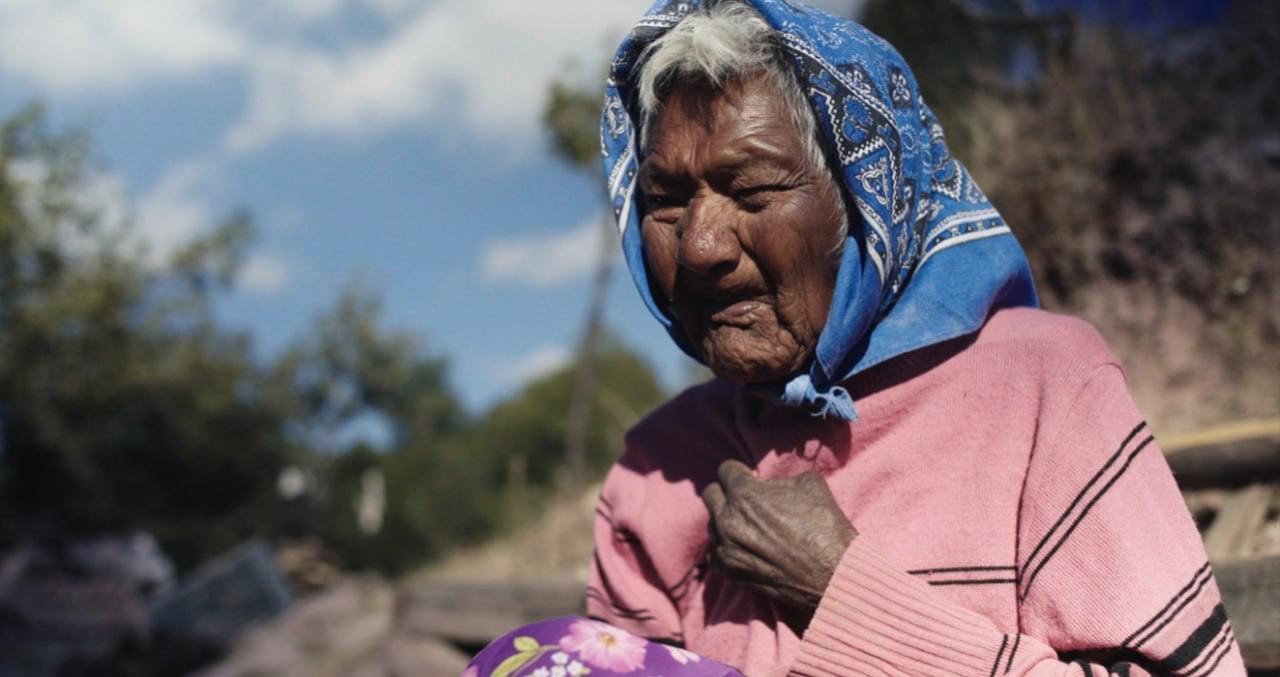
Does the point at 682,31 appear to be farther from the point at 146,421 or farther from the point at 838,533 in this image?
the point at 146,421

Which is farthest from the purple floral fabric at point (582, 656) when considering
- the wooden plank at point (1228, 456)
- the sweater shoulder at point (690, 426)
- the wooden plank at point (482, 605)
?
the wooden plank at point (482, 605)

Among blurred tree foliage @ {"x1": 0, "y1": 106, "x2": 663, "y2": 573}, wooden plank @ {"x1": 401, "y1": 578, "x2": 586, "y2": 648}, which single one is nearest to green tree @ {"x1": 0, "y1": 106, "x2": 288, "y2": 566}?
blurred tree foliage @ {"x1": 0, "y1": 106, "x2": 663, "y2": 573}

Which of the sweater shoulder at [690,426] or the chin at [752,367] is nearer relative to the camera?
the chin at [752,367]

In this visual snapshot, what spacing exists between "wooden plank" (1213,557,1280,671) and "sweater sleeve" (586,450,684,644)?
3.57 ft

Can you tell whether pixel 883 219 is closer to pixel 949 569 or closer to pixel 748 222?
pixel 748 222

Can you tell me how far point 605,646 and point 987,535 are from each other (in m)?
0.60

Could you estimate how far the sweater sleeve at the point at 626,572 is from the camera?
2156 millimetres

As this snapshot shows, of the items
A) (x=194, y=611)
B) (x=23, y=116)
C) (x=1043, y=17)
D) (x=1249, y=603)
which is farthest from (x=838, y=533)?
(x=23, y=116)

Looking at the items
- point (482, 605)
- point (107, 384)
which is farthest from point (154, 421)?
point (482, 605)

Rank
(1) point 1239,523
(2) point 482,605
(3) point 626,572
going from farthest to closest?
1. (2) point 482,605
2. (1) point 1239,523
3. (3) point 626,572

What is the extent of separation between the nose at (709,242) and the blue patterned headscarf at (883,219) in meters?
0.18

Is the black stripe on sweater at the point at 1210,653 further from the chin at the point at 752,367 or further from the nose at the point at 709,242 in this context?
the nose at the point at 709,242

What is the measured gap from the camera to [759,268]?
1.90 meters

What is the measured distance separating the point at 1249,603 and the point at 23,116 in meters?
23.6
